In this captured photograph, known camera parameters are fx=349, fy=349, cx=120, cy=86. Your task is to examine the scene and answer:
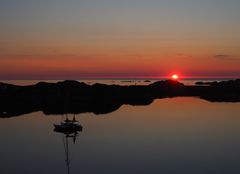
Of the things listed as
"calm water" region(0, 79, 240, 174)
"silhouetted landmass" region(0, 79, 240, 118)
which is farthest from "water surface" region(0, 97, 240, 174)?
"silhouetted landmass" region(0, 79, 240, 118)

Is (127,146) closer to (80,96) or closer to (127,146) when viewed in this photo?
(127,146)

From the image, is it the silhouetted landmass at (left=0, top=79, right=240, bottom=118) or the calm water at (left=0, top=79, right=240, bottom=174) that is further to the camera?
the silhouetted landmass at (left=0, top=79, right=240, bottom=118)

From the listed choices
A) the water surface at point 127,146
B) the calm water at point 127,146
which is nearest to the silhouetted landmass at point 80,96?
the water surface at point 127,146

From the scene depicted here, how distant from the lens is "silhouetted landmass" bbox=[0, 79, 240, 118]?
74375 millimetres

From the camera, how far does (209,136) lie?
140 feet

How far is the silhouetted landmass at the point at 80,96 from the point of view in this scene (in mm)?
74375

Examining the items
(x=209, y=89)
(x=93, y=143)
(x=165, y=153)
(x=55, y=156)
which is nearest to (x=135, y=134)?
(x=93, y=143)

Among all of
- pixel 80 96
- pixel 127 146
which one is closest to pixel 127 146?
pixel 127 146

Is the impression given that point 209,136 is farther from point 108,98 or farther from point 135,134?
point 108,98

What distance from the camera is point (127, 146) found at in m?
37.2

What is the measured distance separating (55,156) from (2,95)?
5920cm

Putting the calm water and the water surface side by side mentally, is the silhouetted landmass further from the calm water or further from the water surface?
the calm water

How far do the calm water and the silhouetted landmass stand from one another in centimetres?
1347

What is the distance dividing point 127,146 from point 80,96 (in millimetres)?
58790
